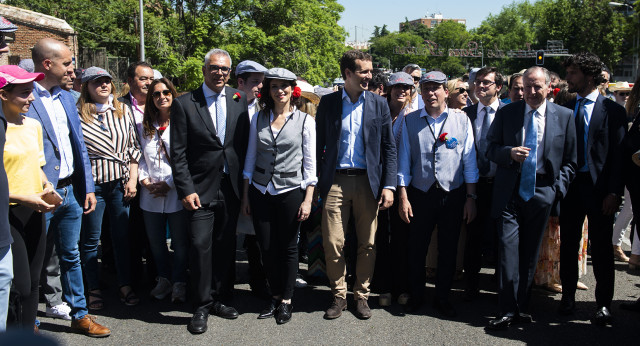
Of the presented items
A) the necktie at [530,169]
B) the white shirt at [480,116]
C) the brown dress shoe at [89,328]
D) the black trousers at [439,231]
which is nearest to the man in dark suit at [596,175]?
the necktie at [530,169]

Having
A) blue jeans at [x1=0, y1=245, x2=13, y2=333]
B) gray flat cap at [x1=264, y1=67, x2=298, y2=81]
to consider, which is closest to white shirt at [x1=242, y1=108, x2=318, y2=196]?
gray flat cap at [x1=264, y1=67, x2=298, y2=81]

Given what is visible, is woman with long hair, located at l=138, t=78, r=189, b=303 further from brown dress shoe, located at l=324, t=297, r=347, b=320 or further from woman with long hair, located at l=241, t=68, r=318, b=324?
brown dress shoe, located at l=324, t=297, r=347, b=320

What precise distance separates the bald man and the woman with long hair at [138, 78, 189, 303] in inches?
24.9

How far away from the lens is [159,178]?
197 inches

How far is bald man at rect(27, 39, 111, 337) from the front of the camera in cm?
430

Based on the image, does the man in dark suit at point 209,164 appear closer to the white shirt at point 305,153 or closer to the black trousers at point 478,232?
the white shirt at point 305,153

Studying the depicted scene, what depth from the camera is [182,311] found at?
16.3 ft

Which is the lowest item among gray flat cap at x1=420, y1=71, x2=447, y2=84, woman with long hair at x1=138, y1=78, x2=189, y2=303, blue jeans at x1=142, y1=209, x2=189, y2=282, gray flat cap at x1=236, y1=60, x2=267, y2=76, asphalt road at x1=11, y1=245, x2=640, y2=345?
asphalt road at x1=11, y1=245, x2=640, y2=345

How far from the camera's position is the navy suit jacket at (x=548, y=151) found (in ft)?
14.6

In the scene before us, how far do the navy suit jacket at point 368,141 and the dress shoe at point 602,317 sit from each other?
2.06 metres

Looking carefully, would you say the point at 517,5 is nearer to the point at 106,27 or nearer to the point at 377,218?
the point at 106,27

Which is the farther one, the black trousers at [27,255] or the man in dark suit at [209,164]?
the man in dark suit at [209,164]

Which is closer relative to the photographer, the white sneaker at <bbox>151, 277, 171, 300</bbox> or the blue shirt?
the blue shirt

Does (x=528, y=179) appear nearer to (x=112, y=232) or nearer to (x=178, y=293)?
(x=178, y=293)
